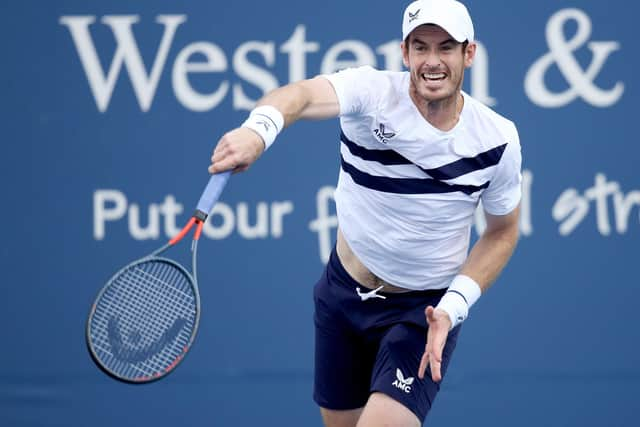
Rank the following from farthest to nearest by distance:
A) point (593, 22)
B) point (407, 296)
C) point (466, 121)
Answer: point (593, 22), point (407, 296), point (466, 121)

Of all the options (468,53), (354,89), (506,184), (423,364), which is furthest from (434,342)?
(468,53)

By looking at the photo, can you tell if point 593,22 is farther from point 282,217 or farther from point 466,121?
point 466,121

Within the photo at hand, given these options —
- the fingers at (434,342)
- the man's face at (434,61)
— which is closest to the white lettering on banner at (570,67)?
the man's face at (434,61)

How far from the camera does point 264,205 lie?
6.04 metres

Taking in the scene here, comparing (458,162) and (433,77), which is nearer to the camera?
(433,77)

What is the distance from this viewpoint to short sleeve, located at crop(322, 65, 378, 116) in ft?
12.2

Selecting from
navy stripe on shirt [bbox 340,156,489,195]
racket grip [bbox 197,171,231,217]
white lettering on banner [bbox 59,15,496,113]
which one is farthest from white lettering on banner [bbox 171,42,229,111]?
racket grip [bbox 197,171,231,217]

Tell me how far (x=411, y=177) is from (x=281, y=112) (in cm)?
65

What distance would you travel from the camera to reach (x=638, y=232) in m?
6.03

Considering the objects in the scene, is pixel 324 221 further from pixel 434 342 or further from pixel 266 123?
pixel 266 123

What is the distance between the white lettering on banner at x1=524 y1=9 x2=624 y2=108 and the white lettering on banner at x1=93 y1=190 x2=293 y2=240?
1269 millimetres

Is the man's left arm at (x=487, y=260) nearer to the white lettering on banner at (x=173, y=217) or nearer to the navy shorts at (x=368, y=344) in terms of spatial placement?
the navy shorts at (x=368, y=344)

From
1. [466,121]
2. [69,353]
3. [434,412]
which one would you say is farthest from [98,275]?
[466,121]

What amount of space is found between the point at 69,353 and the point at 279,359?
97 centimetres
